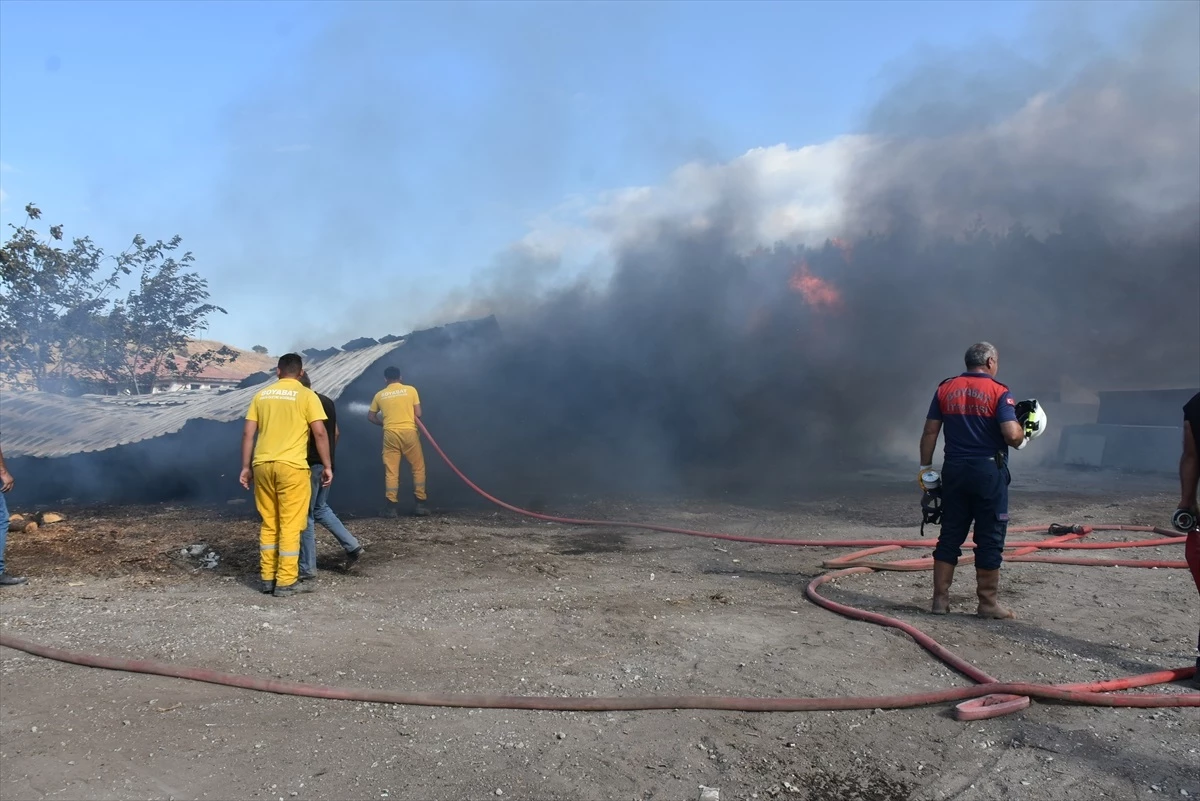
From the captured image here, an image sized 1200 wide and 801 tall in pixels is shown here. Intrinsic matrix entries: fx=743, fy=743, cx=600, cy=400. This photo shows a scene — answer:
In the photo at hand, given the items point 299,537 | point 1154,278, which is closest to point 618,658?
point 299,537

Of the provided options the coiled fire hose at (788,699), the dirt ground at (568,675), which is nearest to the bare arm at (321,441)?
the dirt ground at (568,675)

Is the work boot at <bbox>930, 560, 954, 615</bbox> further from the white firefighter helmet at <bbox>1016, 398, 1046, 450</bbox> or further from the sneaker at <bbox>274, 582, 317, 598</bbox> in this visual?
the sneaker at <bbox>274, 582, 317, 598</bbox>

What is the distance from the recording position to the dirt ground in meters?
2.87

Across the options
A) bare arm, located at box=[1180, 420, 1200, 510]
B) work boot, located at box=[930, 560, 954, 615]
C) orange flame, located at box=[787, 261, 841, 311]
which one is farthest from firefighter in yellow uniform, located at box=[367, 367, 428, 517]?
orange flame, located at box=[787, 261, 841, 311]

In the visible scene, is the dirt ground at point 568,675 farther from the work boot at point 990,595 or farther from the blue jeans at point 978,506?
the blue jeans at point 978,506

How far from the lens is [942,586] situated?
4895 millimetres

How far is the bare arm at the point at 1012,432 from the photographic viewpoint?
4.59 m

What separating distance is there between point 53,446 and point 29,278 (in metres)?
9.49

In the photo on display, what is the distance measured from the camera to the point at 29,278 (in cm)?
1922

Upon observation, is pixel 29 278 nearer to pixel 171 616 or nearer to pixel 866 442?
pixel 171 616

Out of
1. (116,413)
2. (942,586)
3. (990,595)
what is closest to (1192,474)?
(990,595)

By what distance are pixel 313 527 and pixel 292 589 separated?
2.21 feet

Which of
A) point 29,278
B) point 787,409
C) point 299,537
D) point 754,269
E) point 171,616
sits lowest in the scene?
point 171,616

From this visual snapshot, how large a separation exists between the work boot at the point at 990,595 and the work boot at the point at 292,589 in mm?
4718
